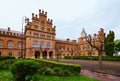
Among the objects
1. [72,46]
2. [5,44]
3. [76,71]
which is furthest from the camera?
[72,46]

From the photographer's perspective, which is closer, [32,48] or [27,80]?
[27,80]

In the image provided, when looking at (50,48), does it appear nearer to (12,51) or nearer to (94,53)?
(12,51)

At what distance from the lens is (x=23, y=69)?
790cm

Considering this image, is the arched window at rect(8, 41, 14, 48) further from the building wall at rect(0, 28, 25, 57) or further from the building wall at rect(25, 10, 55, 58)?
the building wall at rect(25, 10, 55, 58)

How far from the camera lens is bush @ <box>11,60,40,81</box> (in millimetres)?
7871

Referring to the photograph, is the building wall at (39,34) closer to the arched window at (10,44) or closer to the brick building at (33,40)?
the brick building at (33,40)

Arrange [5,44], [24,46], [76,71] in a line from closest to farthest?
[76,71] < [5,44] < [24,46]

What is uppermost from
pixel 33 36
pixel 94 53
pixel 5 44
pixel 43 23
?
pixel 43 23

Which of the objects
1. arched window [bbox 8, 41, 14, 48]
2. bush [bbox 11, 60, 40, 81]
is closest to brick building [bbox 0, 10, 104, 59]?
arched window [bbox 8, 41, 14, 48]

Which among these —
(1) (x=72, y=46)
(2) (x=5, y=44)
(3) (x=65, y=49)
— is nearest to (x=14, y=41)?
(2) (x=5, y=44)

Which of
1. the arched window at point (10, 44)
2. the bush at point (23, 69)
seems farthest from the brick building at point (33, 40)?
the bush at point (23, 69)

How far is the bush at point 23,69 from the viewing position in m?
7.87

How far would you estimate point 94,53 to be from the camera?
63.7m

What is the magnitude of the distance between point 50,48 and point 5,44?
54.7 ft
